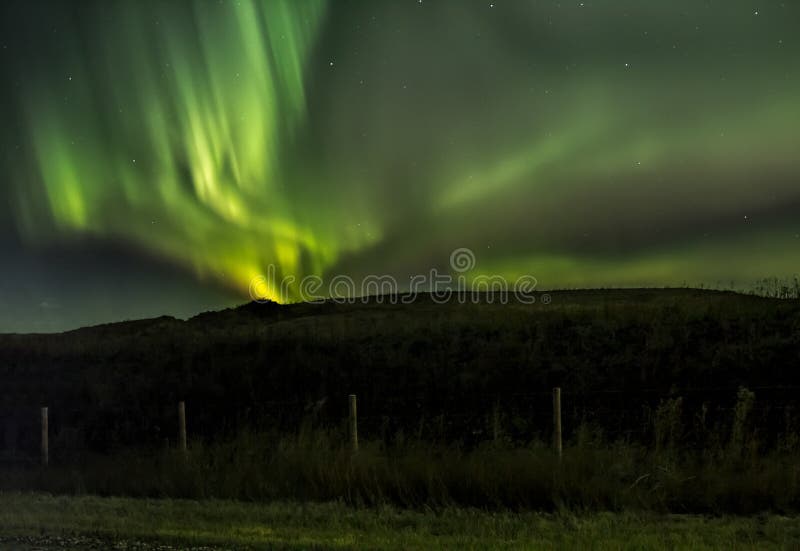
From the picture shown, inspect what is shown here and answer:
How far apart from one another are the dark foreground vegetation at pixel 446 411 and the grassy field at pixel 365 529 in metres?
1.10

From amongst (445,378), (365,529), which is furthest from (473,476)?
(445,378)

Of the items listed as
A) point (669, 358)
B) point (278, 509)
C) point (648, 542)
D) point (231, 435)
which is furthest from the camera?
point (669, 358)

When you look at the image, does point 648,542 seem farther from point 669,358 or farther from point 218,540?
point 669,358

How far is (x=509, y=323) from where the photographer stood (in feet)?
114

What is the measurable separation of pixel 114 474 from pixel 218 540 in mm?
7739

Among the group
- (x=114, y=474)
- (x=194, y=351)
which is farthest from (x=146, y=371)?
(x=114, y=474)

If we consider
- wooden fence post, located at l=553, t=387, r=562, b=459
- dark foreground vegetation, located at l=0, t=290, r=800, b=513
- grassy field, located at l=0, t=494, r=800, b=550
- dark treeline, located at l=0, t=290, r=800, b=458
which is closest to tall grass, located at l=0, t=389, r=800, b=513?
dark foreground vegetation, located at l=0, t=290, r=800, b=513

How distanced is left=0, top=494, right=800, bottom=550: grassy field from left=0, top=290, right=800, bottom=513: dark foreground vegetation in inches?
43.5

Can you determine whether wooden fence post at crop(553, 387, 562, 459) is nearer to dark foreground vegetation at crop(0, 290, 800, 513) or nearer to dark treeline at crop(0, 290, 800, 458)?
dark foreground vegetation at crop(0, 290, 800, 513)

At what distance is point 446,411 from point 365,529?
1350cm

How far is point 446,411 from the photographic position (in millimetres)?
23984

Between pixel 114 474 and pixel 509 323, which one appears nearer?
pixel 114 474

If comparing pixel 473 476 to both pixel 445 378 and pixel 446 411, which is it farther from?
pixel 445 378

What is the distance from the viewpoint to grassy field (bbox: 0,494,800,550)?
9.51 m
